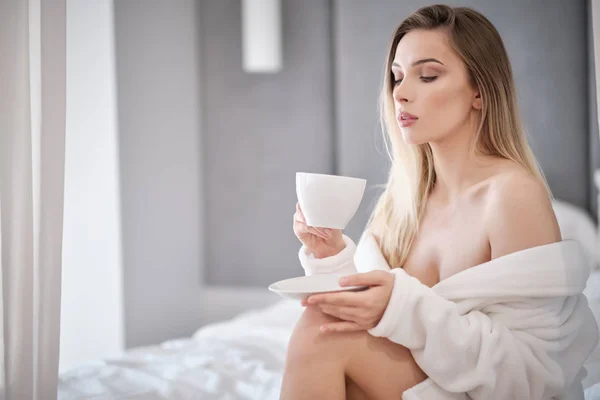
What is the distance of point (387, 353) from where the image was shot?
3.76 ft

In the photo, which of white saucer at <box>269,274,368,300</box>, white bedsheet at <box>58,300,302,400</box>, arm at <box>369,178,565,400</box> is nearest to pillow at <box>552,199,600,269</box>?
white bedsheet at <box>58,300,302,400</box>

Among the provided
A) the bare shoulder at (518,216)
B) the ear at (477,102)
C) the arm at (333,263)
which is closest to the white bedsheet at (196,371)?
the arm at (333,263)

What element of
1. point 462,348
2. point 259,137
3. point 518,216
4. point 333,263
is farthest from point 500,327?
point 259,137

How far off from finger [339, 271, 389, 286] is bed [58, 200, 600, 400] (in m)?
0.46

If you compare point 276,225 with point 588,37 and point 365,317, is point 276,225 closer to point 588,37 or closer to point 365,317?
point 588,37

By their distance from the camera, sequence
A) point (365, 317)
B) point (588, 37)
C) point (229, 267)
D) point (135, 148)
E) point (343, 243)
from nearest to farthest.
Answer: point (365, 317), point (343, 243), point (588, 37), point (135, 148), point (229, 267)

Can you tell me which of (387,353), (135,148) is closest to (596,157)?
(387,353)

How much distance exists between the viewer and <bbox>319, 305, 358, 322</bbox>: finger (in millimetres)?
1091

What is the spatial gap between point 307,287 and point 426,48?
1.79ft

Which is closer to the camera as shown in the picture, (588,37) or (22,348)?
(22,348)

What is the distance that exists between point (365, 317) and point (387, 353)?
0.33 ft

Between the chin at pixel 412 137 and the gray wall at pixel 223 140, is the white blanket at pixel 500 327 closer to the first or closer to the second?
the chin at pixel 412 137

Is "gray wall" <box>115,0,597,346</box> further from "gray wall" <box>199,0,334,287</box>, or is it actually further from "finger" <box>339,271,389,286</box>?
"finger" <box>339,271,389,286</box>

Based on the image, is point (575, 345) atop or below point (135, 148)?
below
